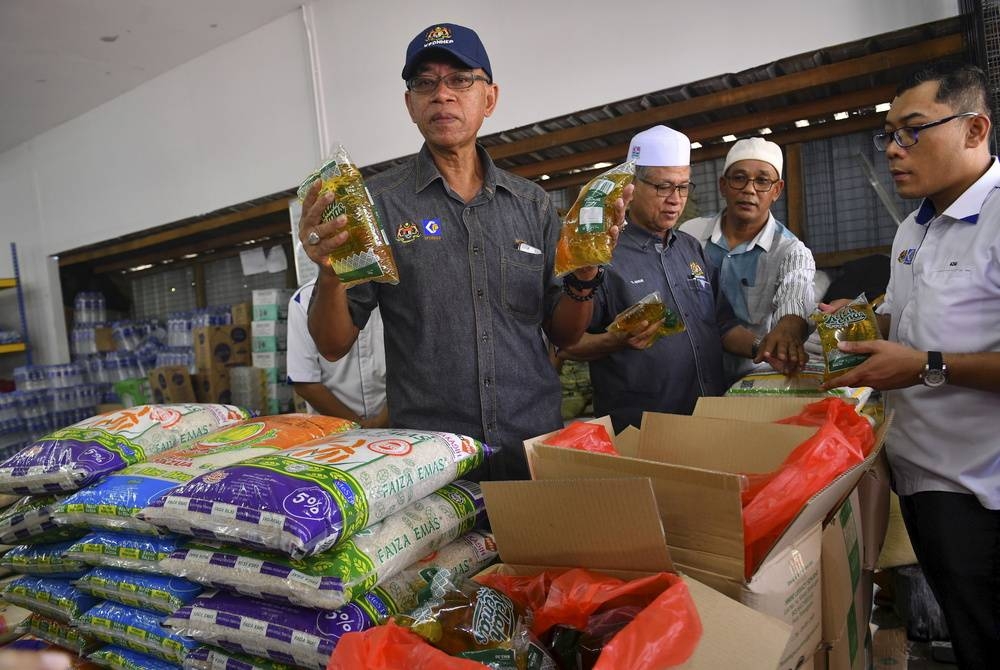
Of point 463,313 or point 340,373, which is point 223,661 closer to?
point 463,313

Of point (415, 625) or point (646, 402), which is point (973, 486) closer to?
point (646, 402)

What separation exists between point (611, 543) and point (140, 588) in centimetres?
87

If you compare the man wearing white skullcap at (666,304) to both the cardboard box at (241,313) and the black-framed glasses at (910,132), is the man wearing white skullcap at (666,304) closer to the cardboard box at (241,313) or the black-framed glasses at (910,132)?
the black-framed glasses at (910,132)

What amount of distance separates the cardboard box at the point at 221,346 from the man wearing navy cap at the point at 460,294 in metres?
3.42

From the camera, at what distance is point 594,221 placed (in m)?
1.21


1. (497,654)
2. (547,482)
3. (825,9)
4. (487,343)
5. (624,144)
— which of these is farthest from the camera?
(624,144)

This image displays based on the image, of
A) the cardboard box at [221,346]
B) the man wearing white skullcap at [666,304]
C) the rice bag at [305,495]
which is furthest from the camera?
the cardboard box at [221,346]

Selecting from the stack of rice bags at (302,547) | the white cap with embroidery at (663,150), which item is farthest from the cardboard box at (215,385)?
the stack of rice bags at (302,547)

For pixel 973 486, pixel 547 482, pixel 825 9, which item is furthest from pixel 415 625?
pixel 825 9

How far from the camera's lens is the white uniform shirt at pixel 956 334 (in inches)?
56.5

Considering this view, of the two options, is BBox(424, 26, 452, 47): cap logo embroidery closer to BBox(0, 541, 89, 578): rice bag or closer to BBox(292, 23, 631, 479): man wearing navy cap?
BBox(292, 23, 631, 479): man wearing navy cap

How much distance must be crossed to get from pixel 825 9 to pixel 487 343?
188cm

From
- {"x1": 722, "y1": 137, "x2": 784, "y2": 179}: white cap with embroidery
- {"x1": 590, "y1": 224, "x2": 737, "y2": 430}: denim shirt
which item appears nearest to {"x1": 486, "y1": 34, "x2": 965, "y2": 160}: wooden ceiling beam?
{"x1": 722, "y1": 137, "x2": 784, "y2": 179}: white cap with embroidery

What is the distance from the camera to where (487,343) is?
1452 mm
